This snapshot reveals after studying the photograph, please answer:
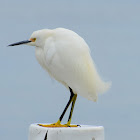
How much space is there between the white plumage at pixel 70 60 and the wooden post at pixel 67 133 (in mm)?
326

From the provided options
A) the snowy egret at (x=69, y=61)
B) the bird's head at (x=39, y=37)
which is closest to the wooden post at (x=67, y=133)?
the snowy egret at (x=69, y=61)

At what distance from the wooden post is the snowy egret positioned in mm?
159

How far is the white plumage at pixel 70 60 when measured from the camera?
4188 mm

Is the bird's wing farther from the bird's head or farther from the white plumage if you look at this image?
the bird's head

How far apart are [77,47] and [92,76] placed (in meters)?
0.34

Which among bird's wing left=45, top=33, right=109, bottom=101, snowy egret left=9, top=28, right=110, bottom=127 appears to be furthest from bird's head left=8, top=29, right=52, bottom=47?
bird's wing left=45, top=33, right=109, bottom=101

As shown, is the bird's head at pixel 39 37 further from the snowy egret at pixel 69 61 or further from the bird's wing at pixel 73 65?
the bird's wing at pixel 73 65

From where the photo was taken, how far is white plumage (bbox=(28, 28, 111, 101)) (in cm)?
419

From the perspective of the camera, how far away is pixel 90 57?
4.34 metres

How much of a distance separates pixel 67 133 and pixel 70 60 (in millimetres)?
718

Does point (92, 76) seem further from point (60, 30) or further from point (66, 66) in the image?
point (60, 30)

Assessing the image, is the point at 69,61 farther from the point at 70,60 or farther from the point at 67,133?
the point at 67,133

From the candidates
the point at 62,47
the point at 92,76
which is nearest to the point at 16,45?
the point at 62,47

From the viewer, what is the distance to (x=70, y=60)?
4.18 m
